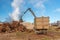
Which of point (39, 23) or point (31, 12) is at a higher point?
point (31, 12)

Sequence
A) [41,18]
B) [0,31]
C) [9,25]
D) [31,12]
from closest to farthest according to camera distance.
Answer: [41,18], [0,31], [9,25], [31,12]

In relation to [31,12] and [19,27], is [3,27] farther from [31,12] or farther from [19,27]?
[31,12]

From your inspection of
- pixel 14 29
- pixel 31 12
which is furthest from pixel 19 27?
pixel 31 12

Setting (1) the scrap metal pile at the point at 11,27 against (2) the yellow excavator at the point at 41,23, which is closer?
(2) the yellow excavator at the point at 41,23

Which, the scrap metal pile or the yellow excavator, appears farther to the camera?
the scrap metal pile

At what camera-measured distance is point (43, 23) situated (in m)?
27.3

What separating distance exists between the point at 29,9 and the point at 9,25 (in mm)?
22712

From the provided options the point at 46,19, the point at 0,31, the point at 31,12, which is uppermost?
the point at 31,12

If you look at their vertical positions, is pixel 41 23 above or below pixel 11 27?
above

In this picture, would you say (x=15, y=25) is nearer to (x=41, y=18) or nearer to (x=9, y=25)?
(x=9, y=25)

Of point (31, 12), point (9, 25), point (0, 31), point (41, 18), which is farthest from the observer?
point (31, 12)

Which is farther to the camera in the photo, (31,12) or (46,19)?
(31,12)

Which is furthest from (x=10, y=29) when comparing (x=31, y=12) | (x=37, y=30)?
(x=31, y=12)

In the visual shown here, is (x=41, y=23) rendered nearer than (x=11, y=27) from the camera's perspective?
Yes
